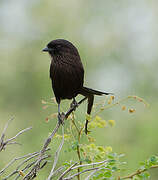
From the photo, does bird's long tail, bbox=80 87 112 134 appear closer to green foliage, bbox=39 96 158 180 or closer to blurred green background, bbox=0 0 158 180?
green foliage, bbox=39 96 158 180

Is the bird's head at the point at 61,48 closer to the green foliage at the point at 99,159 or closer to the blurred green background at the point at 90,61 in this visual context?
the green foliage at the point at 99,159

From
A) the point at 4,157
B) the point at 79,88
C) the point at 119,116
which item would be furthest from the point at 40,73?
the point at 79,88

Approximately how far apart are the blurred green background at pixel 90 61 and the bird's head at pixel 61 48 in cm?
289

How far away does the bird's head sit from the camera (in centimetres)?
199

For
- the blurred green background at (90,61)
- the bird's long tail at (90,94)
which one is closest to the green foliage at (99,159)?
the bird's long tail at (90,94)

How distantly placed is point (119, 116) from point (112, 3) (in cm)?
349

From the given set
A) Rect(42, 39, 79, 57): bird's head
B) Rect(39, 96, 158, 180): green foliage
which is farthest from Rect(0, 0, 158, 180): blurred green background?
Rect(39, 96, 158, 180): green foliage

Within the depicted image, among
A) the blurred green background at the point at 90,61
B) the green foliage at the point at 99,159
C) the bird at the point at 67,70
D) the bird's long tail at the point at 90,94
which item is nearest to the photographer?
the green foliage at the point at 99,159

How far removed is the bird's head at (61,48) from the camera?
6.53ft

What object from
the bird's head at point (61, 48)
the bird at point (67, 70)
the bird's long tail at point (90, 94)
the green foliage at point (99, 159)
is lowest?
the green foliage at point (99, 159)

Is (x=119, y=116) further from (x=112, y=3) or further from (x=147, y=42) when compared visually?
(x=112, y=3)

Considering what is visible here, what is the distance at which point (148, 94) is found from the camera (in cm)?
643

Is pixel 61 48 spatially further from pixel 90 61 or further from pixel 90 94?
pixel 90 61

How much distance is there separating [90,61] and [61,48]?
506 centimetres
